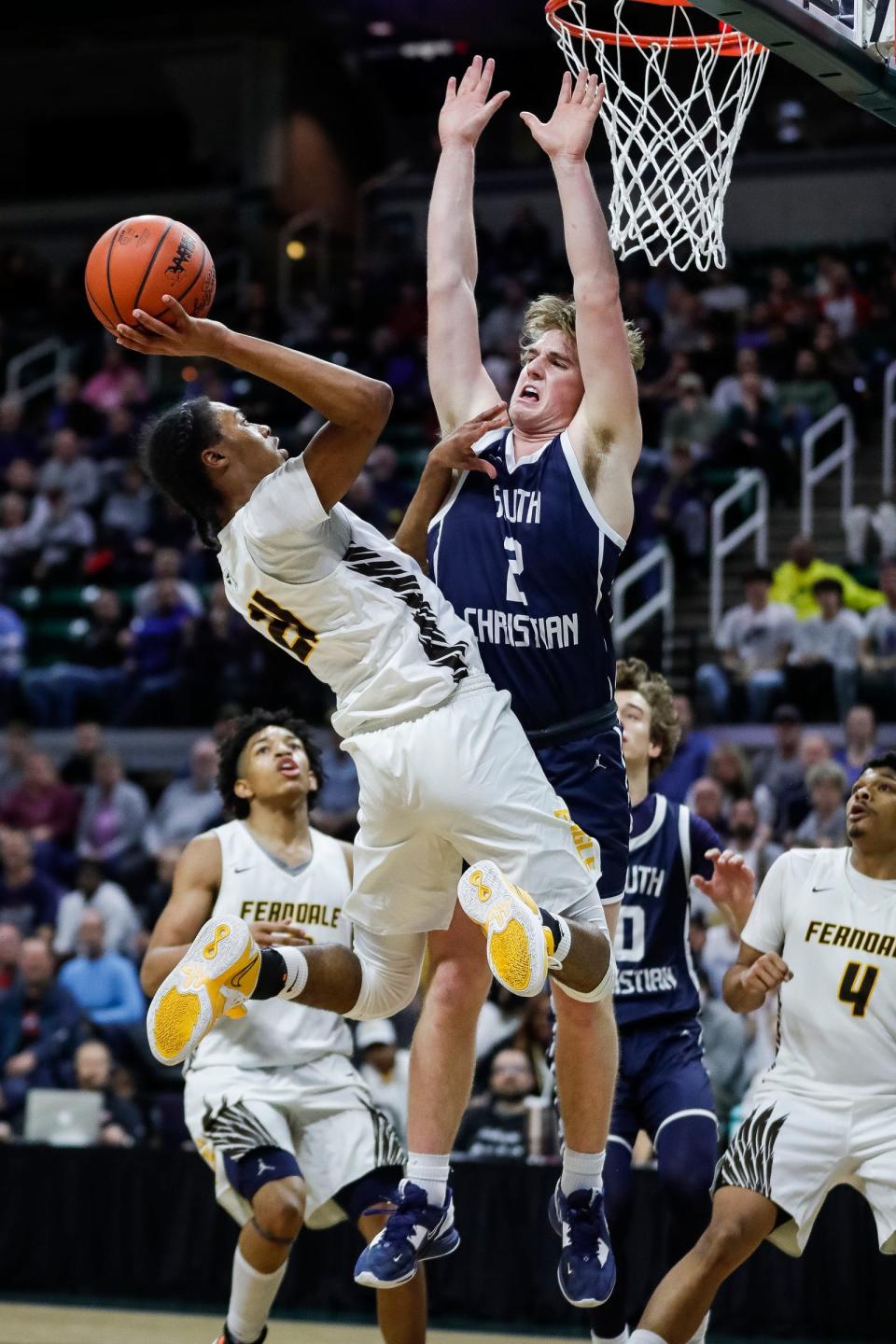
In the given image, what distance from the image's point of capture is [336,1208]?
6840 millimetres

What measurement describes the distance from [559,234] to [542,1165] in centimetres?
1253

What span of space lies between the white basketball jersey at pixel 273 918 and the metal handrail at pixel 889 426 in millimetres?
7712

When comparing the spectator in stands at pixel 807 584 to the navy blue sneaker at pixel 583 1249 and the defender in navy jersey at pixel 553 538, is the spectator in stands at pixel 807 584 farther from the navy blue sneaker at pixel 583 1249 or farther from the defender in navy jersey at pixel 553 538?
the navy blue sneaker at pixel 583 1249

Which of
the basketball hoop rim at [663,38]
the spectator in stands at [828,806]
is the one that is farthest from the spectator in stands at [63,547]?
the basketball hoop rim at [663,38]

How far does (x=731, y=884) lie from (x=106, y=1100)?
4.87 metres

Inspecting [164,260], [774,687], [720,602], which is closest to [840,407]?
[720,602]

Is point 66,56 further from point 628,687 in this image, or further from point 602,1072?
point 602,1072

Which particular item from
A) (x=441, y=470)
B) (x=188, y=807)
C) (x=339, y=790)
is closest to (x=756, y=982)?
(x=441, y=470)

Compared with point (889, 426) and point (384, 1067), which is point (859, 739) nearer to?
point (384, 1067)

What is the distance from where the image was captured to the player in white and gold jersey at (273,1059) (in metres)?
6.52

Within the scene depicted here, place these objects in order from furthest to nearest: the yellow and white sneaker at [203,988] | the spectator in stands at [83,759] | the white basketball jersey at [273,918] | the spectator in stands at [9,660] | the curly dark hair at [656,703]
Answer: the spectator in stands at [9,660]
the spectator in stands at [83,759]
the curly dark hair at [656,703]
the white basketball jersey at [273,918]
the yellow and white sneaker at [203,988]

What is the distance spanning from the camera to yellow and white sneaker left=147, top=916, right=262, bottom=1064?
4973mm

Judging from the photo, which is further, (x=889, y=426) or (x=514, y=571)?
(x=889, y=426)

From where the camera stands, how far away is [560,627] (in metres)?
5.39
